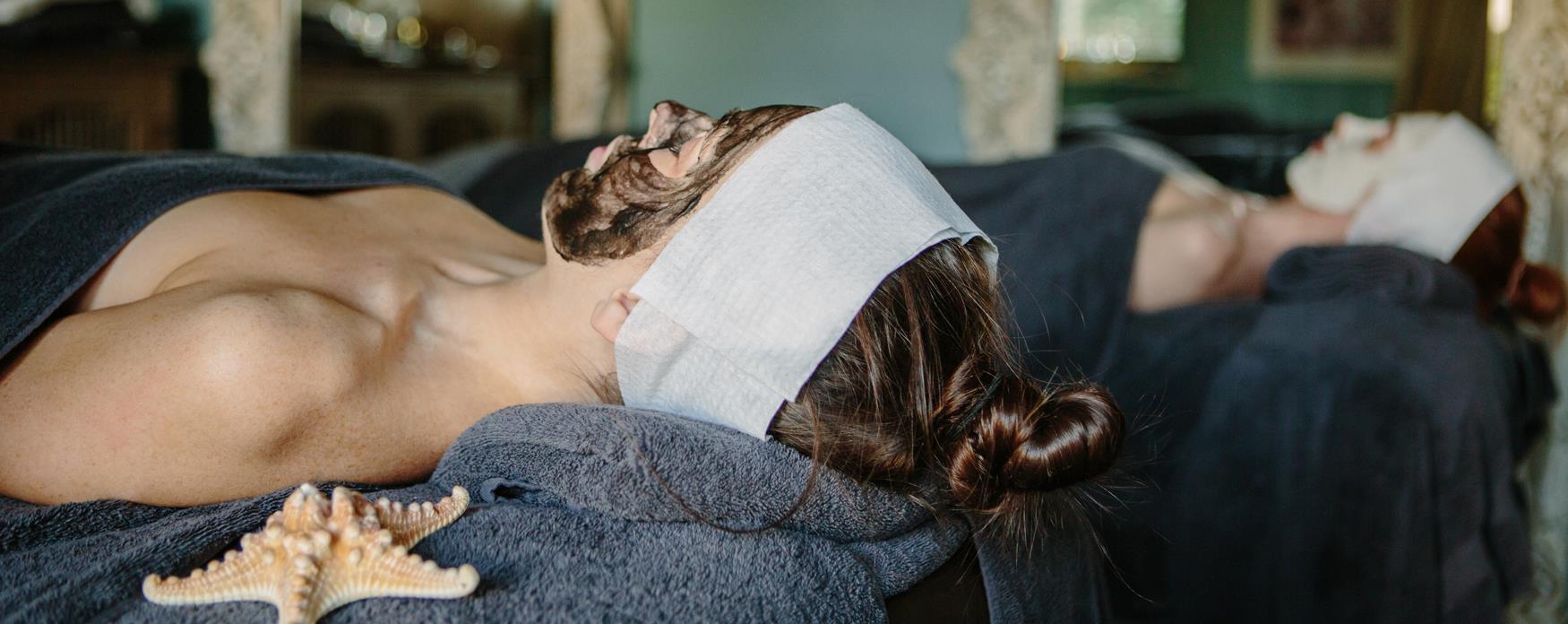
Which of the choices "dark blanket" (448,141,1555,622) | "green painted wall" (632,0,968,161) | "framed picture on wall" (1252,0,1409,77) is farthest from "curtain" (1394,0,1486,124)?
"green painted wall" (632,0,968,161)

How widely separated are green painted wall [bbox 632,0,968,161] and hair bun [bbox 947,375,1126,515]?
2306mm

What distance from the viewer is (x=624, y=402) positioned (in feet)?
3.18

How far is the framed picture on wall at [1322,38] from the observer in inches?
106

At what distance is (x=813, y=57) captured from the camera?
10.7ft

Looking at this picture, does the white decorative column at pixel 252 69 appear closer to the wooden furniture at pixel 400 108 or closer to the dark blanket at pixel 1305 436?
the wooden furniture at pixel 400 108

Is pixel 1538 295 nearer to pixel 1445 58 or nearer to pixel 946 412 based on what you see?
pixel 1445 58

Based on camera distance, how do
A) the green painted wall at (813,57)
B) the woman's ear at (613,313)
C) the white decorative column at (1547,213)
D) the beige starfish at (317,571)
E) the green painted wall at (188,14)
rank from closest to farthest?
the beige starfish at (317,571) → the woman's ear at (613,313) → the white decorative column at (1547,213) → the green painted wall at (813,57) → the green painted wall at (188,14)

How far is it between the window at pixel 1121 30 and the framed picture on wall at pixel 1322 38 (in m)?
0.25

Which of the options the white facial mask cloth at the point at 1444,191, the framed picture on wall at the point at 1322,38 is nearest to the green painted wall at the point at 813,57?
the framed picture on wall at the point at 1322,38

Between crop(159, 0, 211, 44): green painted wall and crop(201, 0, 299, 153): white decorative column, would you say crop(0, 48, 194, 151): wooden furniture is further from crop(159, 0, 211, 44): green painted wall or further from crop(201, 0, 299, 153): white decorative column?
crop(159, 0, 211, 44): green painted wall

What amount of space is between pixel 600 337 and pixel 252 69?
3049mm

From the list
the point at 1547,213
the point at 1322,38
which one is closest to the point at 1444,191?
the point at 1547,213

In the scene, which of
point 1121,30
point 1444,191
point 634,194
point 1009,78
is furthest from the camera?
point 1009,78

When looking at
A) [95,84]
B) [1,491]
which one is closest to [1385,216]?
[1,491]
